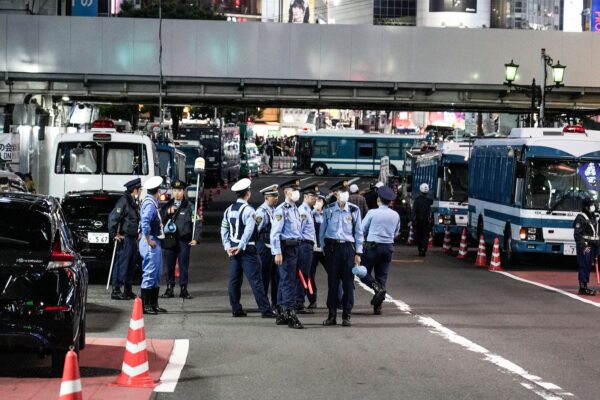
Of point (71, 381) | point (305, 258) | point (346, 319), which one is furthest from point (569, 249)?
point (71, 381)

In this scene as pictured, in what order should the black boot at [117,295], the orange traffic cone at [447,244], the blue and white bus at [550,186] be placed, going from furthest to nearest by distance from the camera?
the orange traffic cone at [447,244] < the blue and white bus at [550,186] < the black boot at [117,295]

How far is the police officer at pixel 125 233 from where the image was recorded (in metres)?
20.3

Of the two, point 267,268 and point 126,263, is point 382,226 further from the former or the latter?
point 126,263

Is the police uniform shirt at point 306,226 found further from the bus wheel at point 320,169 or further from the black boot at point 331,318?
the bus wheel at point 320,169

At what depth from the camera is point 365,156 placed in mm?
85438

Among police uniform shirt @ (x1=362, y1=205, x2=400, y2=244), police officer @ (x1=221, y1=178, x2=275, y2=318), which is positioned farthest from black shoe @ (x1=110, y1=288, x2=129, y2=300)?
police uniform shirt @ (x1=362, y1=205, x2=400, y2=244)

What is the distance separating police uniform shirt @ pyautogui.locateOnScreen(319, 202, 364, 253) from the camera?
1709 cm

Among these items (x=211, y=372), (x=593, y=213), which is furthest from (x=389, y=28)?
(x=211, y=372)

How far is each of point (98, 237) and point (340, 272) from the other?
681 cm

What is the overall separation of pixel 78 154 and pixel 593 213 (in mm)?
12798

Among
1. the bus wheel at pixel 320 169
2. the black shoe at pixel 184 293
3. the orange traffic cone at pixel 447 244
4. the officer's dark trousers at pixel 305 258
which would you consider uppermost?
the officer's dark trousers at pixel 305 258

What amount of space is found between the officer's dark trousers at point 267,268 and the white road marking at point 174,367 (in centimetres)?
316

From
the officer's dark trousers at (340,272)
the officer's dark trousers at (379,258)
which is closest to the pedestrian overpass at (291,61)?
the officer's dark trousers at (379,258)

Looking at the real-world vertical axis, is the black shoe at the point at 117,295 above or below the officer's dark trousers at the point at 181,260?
below
